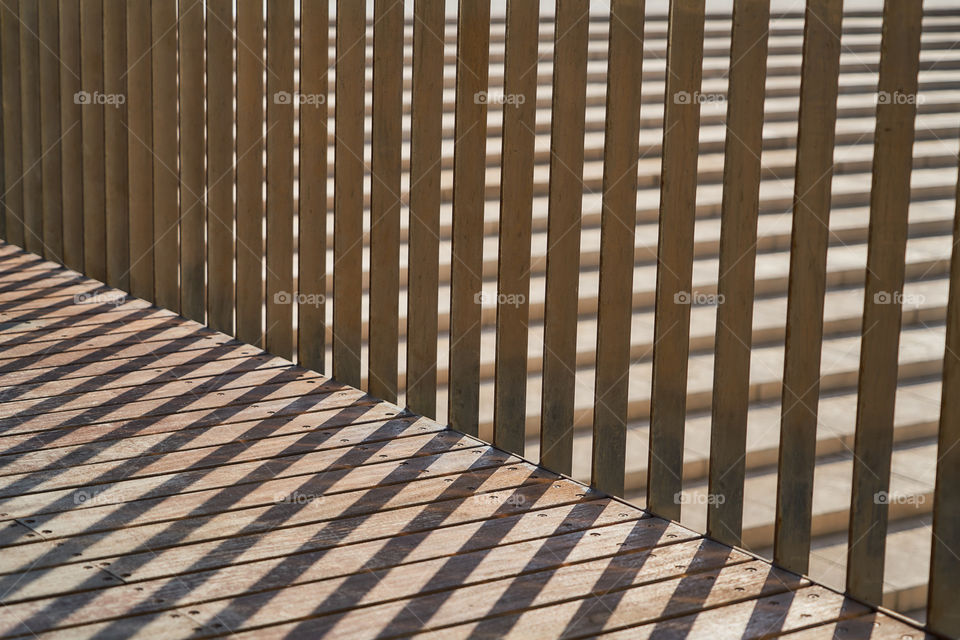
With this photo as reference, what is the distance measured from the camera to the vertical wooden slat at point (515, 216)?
249 cm

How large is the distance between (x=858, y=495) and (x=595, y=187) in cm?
365

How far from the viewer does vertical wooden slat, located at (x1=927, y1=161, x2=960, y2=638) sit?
1.84 metres

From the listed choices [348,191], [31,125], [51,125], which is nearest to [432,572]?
[348,191]

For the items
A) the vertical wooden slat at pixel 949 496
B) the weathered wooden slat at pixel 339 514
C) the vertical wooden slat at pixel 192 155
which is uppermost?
the vertical wooden slat at pixel 192 155

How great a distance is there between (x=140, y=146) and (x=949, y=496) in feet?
9.08

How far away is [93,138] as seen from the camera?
397 cm

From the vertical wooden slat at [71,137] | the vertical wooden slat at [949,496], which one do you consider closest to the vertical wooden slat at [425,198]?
the vertical wooden slat at [949,496]

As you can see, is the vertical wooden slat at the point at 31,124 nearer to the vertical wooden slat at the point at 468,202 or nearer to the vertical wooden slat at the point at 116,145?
the vertical wooden slat at the point at 116,145

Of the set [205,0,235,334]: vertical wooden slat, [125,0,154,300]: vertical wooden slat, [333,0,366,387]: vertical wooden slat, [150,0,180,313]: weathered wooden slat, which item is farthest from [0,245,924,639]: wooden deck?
[125,0,154,300]: vertical wooden slat

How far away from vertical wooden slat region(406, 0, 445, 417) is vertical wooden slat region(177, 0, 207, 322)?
977mm

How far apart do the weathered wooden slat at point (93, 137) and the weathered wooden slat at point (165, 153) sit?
361mm

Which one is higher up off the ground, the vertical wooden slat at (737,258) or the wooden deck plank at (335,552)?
the vertical wooden slat at (737,258)

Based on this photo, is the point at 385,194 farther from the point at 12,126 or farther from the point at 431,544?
the point at 12,126

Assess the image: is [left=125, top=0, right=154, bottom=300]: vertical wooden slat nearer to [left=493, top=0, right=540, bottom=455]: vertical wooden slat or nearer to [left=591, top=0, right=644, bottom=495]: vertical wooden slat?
[left=493, top=0, right=540, bottom=455]: vertical wooden slat
